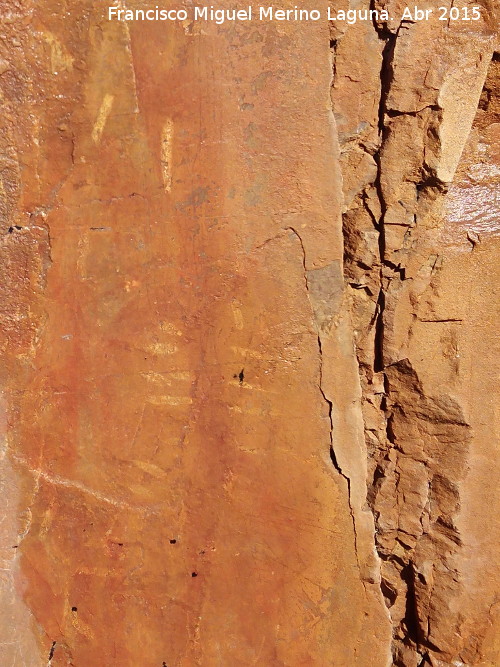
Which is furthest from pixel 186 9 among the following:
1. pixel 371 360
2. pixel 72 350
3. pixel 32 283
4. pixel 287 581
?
pixel 287 581

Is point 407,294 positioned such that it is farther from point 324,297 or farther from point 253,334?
point 253,334

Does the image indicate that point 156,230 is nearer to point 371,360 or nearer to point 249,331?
point 249,331

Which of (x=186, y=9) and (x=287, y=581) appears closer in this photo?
(x=186, y=9)

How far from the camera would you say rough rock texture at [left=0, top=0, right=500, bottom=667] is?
2.08 metres

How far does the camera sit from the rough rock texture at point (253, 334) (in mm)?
2084

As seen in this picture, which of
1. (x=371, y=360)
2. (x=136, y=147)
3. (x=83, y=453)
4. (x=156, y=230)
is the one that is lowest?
(x=83, y=453)

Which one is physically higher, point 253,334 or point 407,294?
point 407,294

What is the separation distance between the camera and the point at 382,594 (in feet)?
7.48

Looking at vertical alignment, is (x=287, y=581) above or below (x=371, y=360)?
below

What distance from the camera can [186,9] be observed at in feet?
6.72

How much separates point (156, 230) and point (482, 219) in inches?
51.7

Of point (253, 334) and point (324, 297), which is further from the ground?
point (324, 297)

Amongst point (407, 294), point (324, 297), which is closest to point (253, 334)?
point (324, 297)

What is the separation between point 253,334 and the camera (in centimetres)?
214
